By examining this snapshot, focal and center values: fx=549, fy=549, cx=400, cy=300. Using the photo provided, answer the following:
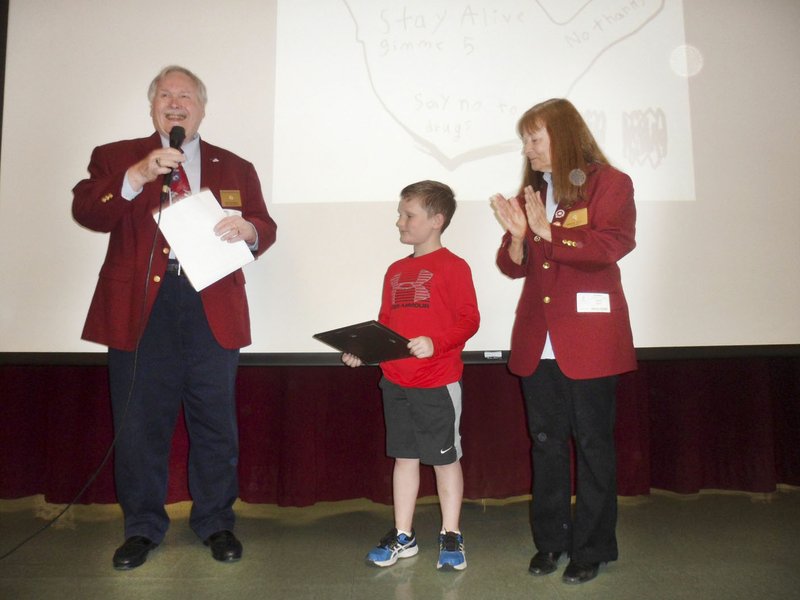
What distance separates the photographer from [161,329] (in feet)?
5.93

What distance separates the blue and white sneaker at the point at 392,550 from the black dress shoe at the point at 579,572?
0.50 meters

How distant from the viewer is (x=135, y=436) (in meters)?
1.78

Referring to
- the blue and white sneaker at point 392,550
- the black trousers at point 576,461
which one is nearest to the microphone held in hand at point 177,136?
the black trousers at point 576,461

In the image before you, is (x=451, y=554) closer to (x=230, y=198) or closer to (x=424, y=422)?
(x=424, y=422)

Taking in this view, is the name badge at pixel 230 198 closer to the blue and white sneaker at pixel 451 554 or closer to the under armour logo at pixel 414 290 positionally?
the under armour logo at pixel 414 290

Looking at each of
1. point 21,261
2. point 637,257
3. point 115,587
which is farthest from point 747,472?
point 21,261

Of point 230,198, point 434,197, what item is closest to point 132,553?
point 230,198

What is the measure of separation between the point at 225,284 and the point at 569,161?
1173 mm

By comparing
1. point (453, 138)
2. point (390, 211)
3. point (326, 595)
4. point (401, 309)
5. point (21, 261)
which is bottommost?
point (326, 595)

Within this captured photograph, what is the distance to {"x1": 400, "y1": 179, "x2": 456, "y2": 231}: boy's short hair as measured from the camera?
6.22 feet

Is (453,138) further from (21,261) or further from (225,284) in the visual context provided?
(21,261)

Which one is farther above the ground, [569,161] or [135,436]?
[569,161]

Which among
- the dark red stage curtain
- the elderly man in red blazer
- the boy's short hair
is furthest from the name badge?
the dark red stage curtain

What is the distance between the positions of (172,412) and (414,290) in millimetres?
929
